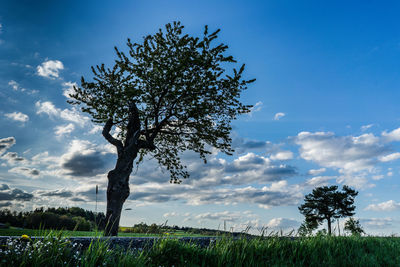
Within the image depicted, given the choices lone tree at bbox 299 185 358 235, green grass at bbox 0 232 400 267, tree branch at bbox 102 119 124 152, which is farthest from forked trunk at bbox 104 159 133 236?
lone tree at bbox 299 185 358 235

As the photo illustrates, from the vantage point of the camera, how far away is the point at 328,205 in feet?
144

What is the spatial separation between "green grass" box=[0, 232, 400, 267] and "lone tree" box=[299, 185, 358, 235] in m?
38.2

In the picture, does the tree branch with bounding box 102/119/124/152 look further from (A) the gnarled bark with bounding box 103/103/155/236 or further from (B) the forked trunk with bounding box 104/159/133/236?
(B) the forked trunk with bounding box 104/159/133/236

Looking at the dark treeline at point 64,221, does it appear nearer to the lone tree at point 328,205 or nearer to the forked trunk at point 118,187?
the forked trunk at point 118,187

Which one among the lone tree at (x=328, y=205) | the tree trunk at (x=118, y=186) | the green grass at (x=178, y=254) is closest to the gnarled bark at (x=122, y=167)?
the tree trunk at (x=118, y=186)

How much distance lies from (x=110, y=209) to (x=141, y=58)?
8634 mm

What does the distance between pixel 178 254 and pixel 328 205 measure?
4445 cm

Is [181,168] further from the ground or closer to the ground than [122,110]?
closer to the ground

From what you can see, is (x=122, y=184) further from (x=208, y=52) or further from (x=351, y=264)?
(x=351, y=264)

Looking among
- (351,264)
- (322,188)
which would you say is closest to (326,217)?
(322,188)

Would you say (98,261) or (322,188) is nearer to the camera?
(98,261)

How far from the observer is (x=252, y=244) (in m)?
6.51

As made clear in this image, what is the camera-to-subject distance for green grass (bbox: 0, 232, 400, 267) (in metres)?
4.34

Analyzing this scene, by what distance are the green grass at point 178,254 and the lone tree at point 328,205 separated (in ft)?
125
